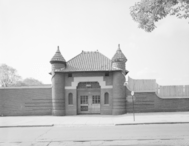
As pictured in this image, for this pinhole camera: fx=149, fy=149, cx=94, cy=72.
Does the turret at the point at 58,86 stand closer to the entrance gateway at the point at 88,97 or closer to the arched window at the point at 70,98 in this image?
the arched window at the point at 70,98

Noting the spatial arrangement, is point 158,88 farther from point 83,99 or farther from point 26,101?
point 26,101

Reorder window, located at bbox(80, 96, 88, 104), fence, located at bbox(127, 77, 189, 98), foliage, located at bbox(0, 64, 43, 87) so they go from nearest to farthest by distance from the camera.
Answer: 1. window, located at bbox(80, 96, 88, 104)
2. fence, located at bbox(127, 77, 189, 98)
3. foliage, located at bbox(0, 64, 43, 87)

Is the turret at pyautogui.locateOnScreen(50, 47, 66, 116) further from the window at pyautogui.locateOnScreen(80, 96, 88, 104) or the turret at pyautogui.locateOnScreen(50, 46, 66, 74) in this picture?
the window at pyautogui.locateOnScreen(80, 96, 88, 104)

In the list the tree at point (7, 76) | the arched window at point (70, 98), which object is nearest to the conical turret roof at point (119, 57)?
the arched window at point (70, 98)

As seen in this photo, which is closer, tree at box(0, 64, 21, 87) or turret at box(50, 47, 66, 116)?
turret at box(50, 47, 66, 116)

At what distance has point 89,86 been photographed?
17422mm

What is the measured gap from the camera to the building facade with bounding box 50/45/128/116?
16656mm

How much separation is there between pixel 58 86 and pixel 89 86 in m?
3.55

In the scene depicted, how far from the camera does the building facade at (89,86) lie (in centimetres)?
1666

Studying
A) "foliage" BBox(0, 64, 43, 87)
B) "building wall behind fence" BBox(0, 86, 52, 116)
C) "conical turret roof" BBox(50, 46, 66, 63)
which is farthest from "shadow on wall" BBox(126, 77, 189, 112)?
"foliage" BBox(0, 64, 43, 87)

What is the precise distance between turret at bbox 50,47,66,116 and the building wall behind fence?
79 centimetres

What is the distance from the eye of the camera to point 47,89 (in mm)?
17391

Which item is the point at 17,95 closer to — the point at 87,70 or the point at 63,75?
the point at 63,75

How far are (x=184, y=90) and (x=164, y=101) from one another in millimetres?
4295
